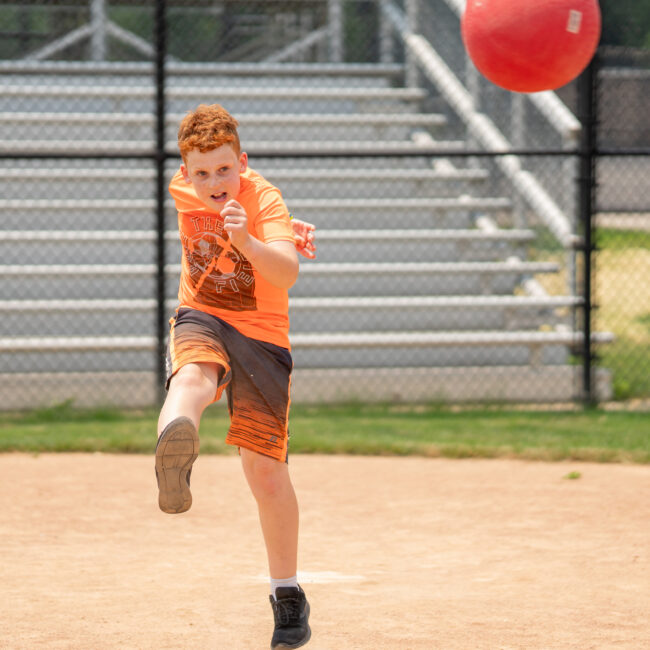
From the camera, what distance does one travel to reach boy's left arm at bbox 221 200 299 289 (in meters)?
3.40

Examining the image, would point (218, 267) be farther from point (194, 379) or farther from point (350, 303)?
point (350, 303)

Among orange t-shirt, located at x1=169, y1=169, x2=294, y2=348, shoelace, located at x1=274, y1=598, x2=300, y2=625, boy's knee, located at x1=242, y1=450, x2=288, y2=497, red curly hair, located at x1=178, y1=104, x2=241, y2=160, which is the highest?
red curly hair, located at x1=178, y1=104, x2=241, y2=160

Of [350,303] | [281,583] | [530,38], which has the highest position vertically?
[530,38]

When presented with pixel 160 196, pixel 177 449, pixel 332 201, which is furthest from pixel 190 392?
pixel 332 201

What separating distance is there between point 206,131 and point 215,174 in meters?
0.14

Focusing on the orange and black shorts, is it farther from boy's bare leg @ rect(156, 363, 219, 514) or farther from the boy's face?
the boy's face

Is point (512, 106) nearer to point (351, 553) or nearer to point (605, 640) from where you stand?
point (351, 553)

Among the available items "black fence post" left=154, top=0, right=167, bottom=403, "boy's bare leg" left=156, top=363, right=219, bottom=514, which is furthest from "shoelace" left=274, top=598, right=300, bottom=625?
"black fence post" left=154, top=0, right=167, bottom=403

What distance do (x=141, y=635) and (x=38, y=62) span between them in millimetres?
10934

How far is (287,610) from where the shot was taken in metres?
3.73

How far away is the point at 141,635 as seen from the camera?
3838 millimetres

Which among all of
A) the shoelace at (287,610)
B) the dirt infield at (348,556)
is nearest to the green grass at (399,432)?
the dirt infield at (348,556)

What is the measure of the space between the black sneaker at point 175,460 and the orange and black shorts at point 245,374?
321 millimetres

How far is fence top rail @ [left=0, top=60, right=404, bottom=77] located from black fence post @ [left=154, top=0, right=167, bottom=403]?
11.7 ft
